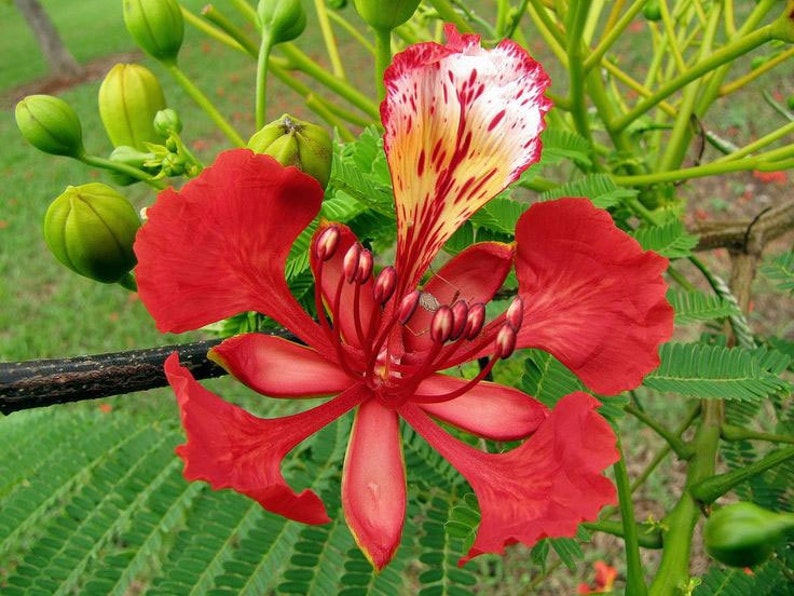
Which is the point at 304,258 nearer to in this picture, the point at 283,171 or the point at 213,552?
the point at 283,171

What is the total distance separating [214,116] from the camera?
1222mm

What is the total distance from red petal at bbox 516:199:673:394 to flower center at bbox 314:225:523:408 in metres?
0.06

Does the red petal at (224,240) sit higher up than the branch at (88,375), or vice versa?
the red petal at (224,240)

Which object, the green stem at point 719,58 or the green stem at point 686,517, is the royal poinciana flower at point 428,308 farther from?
the green stem at point 719,58

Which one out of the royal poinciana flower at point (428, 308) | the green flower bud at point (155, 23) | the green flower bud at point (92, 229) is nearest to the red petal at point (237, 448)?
the royal poinciana flower at point (428, 308)

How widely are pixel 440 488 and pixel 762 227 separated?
891 millimetres

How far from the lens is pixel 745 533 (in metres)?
0.91

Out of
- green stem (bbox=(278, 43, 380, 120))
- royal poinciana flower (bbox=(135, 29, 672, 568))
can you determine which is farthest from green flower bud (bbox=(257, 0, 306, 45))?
royal poinciana flower (bbox=(135, 29, 672, 568))

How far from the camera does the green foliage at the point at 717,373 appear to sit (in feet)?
3.70

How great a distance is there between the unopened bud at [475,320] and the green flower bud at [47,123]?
67cm

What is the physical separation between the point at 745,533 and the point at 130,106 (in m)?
1.02

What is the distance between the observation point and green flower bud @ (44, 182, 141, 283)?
99 centimetres

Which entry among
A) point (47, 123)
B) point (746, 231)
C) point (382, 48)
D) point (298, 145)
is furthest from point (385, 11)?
point (746, 231)

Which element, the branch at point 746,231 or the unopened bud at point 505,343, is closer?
the unopened bud at point 505,343
